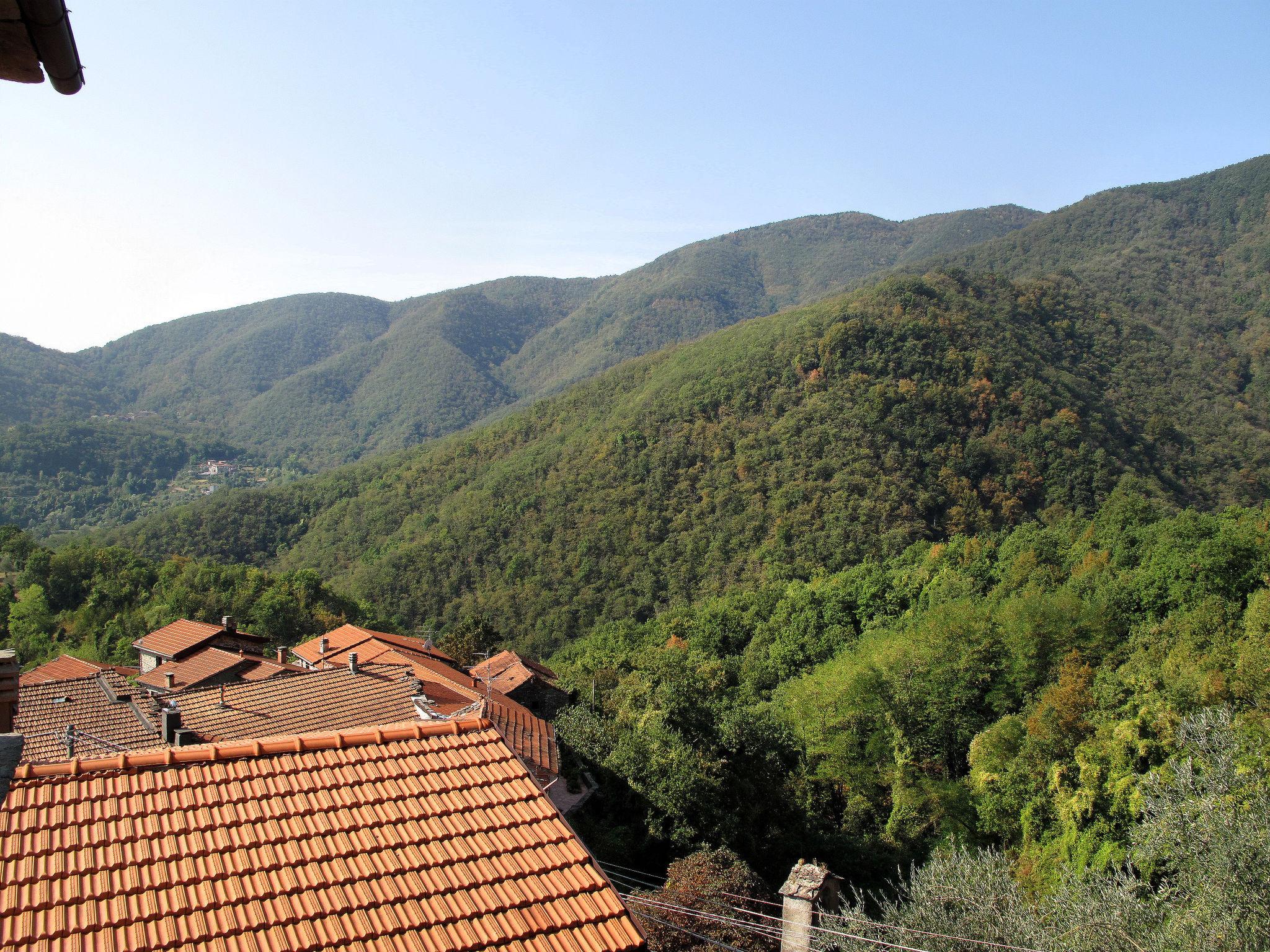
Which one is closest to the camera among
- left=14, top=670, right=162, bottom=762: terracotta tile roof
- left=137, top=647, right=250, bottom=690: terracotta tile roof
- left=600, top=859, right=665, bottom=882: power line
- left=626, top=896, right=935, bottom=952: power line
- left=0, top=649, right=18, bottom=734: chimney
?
left=0, top=649, right=18, bottom=734: chimney

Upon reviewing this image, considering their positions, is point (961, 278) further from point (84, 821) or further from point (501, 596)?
point (84, 821)

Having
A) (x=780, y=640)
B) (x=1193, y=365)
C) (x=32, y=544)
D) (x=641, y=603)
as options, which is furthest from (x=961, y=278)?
(x=32, y=544)

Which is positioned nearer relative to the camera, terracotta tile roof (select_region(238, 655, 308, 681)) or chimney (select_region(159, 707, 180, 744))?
chimney (select_region(159, 707, 180, 744))

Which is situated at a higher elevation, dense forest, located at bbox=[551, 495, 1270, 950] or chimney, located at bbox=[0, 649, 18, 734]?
chimney, located at bbox=[0, 649, 18, 734]

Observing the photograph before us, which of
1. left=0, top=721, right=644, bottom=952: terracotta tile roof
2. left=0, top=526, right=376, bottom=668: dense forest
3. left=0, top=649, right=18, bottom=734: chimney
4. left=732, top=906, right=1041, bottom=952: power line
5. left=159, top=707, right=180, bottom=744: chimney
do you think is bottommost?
left=0, top=526, right=376, bottom=668: dense forest

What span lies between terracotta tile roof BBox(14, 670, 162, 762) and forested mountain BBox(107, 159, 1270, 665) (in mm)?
22892

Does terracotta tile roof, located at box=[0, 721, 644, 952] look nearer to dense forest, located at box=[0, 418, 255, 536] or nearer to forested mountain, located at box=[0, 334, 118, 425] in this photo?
dense forest, located at box=[0, 418, 255, 536]

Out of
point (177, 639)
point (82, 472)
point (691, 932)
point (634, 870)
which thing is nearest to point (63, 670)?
point (177, 639)

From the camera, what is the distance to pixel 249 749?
510 cm

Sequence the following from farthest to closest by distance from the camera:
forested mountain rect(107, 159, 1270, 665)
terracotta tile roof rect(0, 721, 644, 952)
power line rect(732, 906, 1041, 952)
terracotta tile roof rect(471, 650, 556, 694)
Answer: forested mountain rect(107, 159, 1270, 665) < terracotta tile roof rect(471, 650, 556, 694) < power line rect(732, 906, 1041, 952) < terracotta tile roof rect(0, 721, 644, 952)

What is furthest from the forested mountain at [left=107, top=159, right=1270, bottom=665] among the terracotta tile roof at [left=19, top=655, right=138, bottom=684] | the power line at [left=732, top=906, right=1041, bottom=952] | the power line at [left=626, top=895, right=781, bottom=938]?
the power line at [left=732, top=906, right=1041, bottom=952]

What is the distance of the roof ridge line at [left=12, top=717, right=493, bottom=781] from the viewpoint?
15.5 ft

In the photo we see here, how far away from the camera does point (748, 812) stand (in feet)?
56.9

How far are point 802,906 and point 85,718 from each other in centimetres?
1510
